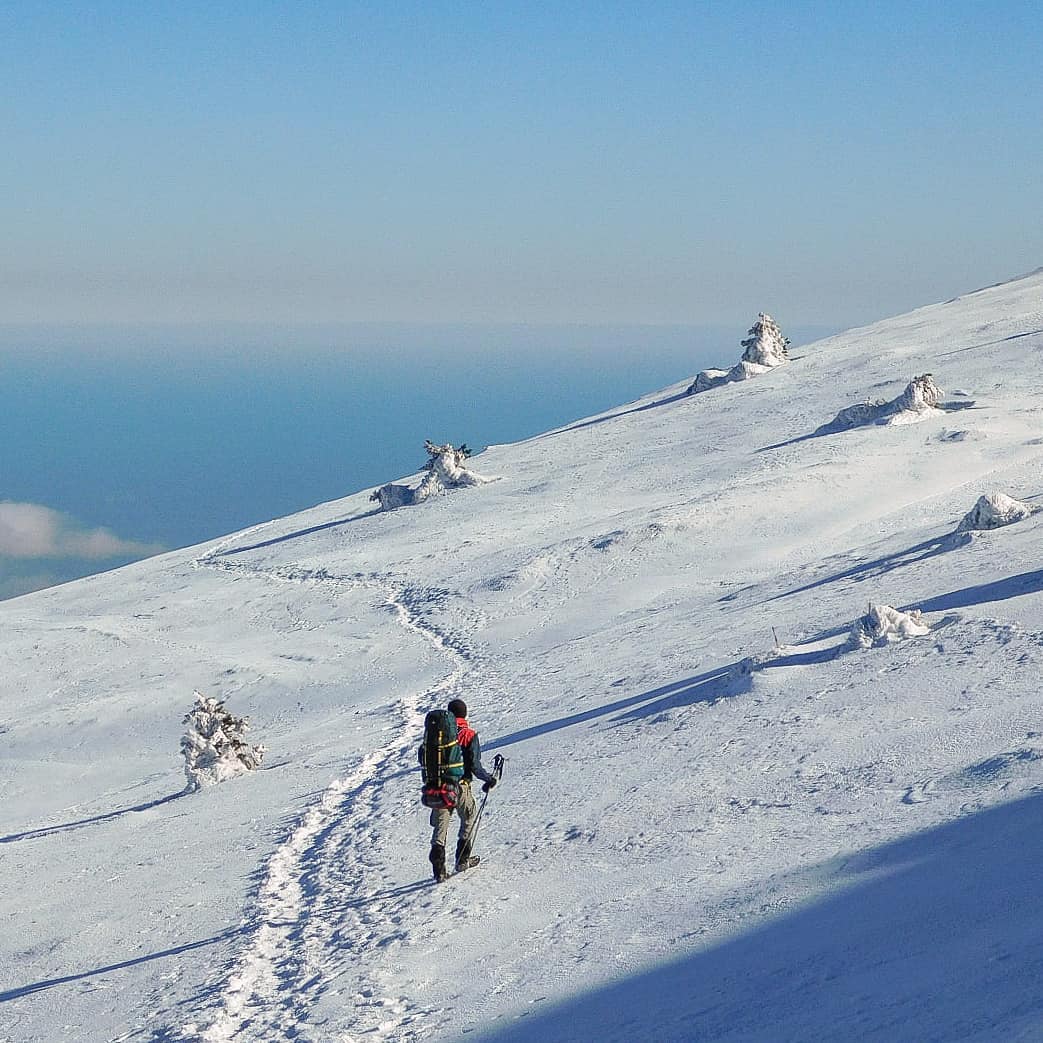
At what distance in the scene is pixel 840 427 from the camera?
1485 inches

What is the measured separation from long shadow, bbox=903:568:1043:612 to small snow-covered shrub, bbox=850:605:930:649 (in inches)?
41.7

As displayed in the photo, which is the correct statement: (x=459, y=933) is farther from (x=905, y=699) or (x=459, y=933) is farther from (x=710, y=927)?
(x=905, y=699)

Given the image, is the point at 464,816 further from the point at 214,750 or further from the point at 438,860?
the point at 214,750

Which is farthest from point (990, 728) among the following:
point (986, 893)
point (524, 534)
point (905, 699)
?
point (524, 534)

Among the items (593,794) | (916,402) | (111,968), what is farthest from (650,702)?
(916,402)

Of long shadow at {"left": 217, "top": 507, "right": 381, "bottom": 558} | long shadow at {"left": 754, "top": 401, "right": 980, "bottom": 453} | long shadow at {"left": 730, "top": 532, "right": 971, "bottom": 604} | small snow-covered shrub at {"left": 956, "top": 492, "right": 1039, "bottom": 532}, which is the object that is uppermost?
long shadow at {"left": 217, "top": 507, "right": 381, "bottom": 558}

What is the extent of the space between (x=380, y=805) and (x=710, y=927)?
21.3 feet

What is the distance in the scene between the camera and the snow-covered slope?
709 centimetres

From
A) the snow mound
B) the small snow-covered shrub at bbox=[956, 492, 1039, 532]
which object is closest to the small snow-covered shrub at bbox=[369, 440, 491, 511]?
the snow mound

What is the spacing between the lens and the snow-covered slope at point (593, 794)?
709cm

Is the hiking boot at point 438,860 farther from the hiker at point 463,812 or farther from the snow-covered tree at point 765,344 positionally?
the snow-covered tree at point 765,344

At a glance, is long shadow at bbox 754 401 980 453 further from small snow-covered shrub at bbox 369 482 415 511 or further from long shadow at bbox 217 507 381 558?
long shadow at bbox 217 507 381 558

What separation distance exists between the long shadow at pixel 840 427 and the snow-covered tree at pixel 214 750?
2319cm

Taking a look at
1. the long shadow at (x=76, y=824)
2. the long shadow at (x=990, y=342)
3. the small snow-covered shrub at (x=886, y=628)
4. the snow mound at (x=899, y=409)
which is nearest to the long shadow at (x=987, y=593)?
the small snow-covered shrub at (x=886, y=628)
